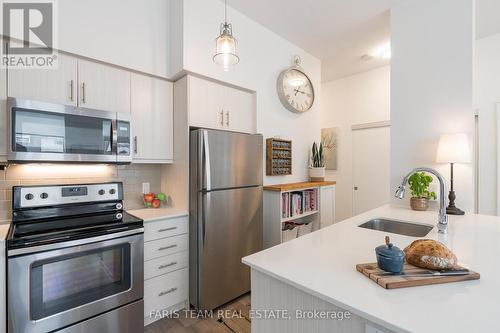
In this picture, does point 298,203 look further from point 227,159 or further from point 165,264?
point 165,264

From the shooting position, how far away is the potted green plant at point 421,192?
7.01 feet

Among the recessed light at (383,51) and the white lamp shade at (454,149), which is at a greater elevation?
the recessed light at (383,51)

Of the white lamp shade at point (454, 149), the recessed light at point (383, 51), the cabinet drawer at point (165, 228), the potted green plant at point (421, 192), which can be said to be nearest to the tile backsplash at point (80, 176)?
the cabinet drawer at point (165, 228)

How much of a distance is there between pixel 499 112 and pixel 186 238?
12.4ft

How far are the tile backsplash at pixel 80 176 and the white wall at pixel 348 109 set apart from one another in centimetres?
316

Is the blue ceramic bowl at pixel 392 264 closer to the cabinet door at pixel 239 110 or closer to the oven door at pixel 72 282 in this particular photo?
the oven door at pixel 72 282

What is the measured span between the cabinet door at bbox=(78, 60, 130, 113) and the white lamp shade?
268 centimetres

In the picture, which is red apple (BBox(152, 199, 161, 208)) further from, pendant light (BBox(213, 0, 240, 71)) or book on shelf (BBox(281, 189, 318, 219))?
pendant light (BBox(213, 0, 240, 71))

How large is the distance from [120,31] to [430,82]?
109 inches

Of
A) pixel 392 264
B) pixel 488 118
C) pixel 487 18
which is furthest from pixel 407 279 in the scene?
pixel 487 18

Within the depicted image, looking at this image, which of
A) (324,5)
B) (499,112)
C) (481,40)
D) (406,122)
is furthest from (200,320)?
(481,40)

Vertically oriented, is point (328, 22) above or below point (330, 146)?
above

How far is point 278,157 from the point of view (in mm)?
2865

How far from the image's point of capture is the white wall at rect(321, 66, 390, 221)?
3818 mm
